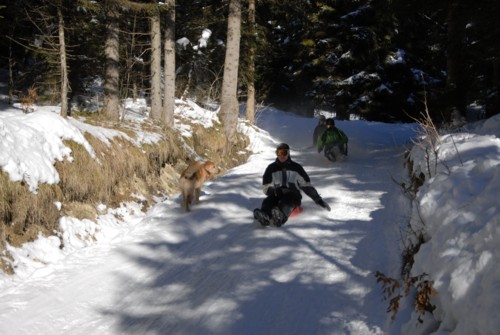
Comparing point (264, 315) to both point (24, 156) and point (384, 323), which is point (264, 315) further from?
point (24, 156)

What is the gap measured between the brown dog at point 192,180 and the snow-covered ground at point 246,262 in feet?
0.83

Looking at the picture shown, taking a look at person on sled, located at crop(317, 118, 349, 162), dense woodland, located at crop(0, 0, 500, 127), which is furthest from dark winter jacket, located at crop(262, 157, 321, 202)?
person on sled, located at crop(317, 118, 349, 162)

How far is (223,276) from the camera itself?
195 inches

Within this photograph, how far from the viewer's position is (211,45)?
62.1 ft

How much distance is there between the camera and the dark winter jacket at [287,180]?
293 inches

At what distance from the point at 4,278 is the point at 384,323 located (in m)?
4.16

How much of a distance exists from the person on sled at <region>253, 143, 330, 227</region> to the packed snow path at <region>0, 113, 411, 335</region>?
0.24 m

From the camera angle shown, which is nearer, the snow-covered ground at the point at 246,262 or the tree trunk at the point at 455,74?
the snow-covered ground at the point at 246,262

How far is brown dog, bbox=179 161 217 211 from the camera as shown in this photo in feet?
24.6

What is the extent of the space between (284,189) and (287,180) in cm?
25

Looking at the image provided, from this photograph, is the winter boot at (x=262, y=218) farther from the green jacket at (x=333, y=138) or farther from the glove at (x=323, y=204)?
the green jacket at (x=333, y=138)

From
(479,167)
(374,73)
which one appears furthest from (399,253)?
(374,73)

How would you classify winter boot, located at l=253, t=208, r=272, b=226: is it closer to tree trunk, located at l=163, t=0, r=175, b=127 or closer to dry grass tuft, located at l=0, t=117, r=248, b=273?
dry grass tuft, located at l=0, t=117, r=248, b=273

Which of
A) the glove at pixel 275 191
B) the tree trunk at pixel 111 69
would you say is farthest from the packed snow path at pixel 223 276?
the tree trunk at pixel 111 69
